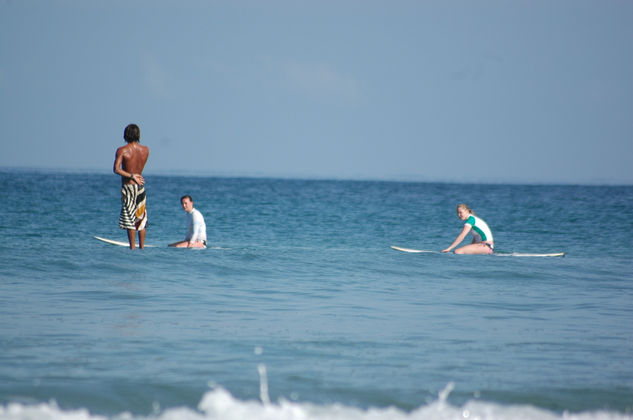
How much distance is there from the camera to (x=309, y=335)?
23.5 feet

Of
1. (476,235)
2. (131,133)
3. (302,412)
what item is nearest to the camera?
(302,412)

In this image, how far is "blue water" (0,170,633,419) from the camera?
5.15 m

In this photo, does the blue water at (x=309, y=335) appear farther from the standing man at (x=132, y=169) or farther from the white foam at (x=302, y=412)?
the standing man at (x=132, y=169)

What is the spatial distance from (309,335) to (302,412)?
2.21 m

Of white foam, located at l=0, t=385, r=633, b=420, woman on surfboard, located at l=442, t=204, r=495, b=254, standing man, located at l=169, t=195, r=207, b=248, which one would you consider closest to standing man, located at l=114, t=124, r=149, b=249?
standing man, located at l=169, t=195, r=207, b=248

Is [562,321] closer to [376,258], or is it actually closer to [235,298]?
[235,298]

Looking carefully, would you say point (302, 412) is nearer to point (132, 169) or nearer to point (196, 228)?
point (132, 169)

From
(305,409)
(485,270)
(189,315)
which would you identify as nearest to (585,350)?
(305,409)

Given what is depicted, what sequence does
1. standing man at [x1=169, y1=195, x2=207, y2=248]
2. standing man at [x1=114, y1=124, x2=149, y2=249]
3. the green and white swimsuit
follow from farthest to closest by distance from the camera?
the green and white swimsuit, standing man at [x1=169, y1=195, x2=207, y2=248], standing man at [x1=114, y1=124, x2=149, y2=249]

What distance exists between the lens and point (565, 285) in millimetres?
11930

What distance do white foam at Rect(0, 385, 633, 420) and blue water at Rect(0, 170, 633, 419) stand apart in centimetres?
2

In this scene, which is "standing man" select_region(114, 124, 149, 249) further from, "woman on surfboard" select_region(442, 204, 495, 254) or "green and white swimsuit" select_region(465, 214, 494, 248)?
"green and white swimsuit" select_region(465, 214, 494, 248)

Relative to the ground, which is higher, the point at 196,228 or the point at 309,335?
the point at 196,228

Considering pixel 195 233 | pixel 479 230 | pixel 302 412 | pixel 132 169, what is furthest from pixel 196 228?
pixel 302 412
